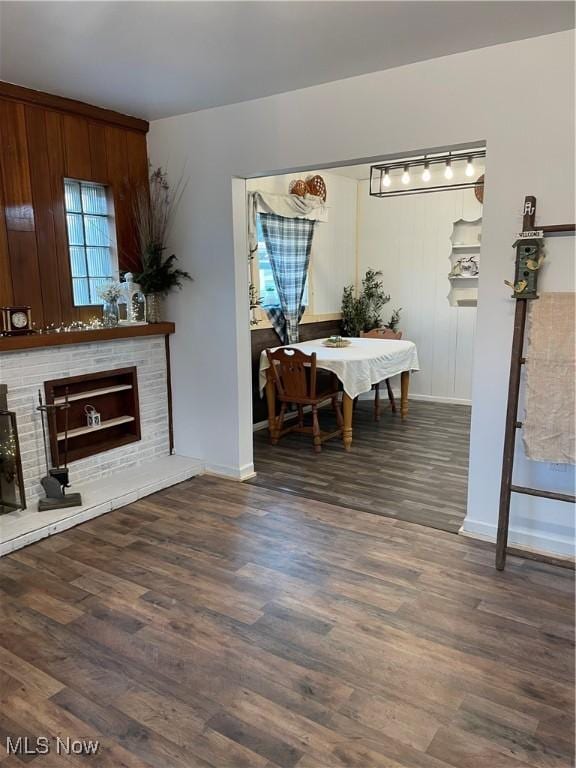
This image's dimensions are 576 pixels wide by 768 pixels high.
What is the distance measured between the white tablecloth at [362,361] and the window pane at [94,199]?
1782 mm

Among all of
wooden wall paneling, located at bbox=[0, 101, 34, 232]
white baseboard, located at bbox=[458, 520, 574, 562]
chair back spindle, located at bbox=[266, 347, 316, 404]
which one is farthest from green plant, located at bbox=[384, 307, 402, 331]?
wooden wall paneling, located at bbox=[0, 101, 34, 232]

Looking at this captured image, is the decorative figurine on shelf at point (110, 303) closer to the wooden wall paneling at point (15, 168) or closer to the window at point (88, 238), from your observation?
the window at point (88, 238)

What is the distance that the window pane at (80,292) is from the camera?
362 cm

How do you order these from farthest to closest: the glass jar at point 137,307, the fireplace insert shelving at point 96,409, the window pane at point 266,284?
the window pane at point 266,284 < the glass jar at point 137,307 < the fireplace insert shelving at point 96,409

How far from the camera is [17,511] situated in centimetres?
319

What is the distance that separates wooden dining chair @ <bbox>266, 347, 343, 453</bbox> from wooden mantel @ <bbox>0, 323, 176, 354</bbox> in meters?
1.04

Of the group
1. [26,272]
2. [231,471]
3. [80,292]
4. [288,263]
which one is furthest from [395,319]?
[26,272]

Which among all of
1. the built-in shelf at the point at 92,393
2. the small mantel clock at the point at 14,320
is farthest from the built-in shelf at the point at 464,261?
the small mantel clock at the point at 14,320

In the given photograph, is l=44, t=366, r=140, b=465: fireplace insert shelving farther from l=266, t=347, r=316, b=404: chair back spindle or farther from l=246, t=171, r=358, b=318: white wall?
l=246, t=171, r=358, b=318: white wall

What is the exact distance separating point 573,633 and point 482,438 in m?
1.03

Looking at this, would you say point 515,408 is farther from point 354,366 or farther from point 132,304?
point 132,304

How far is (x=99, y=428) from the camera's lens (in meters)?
3.75

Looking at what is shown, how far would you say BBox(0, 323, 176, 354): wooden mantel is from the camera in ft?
10.1

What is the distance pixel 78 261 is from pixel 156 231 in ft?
1.95
